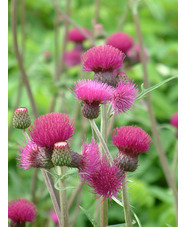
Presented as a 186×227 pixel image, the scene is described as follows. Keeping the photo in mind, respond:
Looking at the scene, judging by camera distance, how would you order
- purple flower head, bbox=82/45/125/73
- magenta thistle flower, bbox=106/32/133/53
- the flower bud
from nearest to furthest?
the flower bud → purple flower head, bbox=82/45/125/73 → magenta thistle flower, bbox=106/32/133/53

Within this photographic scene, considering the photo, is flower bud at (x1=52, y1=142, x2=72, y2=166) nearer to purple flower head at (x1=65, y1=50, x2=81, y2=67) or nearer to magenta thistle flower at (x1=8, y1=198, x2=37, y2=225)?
magenta thistle flower at (x1=8, y1=198, x2=37, y2=225)

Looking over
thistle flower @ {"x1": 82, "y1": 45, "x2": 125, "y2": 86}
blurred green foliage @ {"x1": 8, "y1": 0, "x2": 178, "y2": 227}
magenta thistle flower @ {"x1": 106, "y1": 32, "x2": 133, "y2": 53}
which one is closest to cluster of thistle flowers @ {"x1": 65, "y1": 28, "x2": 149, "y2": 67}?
magenta thistle flower @ {"x1": 106, "y1": 32, "x2": 133, "y2": 53}

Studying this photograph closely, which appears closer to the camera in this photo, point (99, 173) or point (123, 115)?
point (99, 173)

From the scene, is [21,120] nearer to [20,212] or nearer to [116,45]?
[20,212]

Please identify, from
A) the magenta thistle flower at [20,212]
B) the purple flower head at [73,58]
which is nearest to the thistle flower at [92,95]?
the magenta thistle flower at [20,212]

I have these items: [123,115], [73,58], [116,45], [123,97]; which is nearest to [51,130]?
[123,97]
